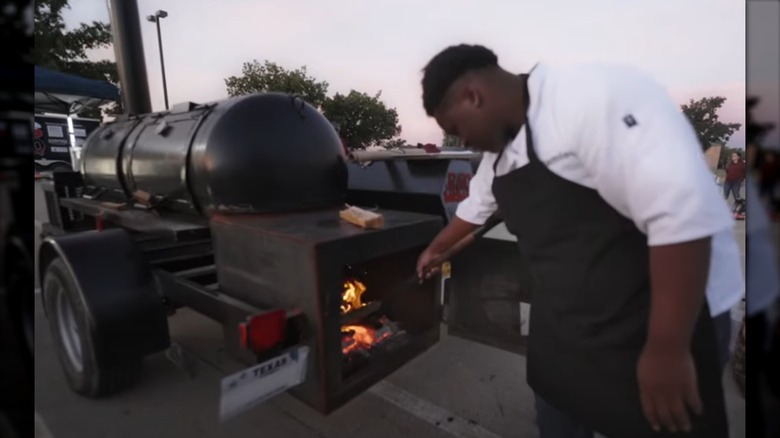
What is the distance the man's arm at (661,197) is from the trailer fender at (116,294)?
2.82m

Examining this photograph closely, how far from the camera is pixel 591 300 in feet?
4.48

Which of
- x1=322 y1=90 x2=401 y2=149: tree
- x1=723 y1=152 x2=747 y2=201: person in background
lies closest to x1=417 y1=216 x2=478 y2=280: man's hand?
x1=723 y1=152 x2=747 y2=201: person in background

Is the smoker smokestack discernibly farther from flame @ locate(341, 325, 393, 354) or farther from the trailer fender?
flame @ locate(341, 325, 393, 354)

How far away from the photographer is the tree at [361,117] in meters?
32.8

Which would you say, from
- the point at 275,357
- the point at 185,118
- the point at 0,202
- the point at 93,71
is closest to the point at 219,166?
the point at 185,118

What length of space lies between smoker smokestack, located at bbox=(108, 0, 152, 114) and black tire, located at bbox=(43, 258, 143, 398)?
290 cm

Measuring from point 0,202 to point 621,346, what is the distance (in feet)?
5.10

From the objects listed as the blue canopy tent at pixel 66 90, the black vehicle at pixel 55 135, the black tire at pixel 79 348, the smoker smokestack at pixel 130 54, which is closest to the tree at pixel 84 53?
the black vehicle at pixel 55 135

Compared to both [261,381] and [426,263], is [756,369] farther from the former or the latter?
[426,263]

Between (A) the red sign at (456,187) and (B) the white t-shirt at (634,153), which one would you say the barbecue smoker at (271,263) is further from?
(B) the white t-shirt at (634,153)

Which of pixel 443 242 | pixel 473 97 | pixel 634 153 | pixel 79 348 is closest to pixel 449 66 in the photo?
pixel 473 97

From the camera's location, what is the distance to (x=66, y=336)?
327cm

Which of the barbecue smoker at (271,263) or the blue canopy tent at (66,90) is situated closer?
the barbecue smoker at (271,263)

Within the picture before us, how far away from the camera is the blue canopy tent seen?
1062 cm
